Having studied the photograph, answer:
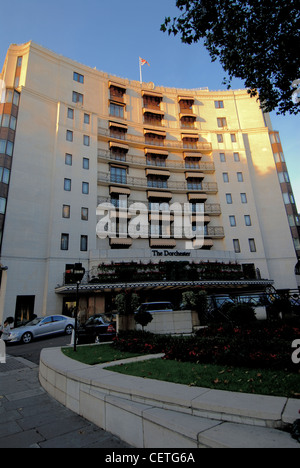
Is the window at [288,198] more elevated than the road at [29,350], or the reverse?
the window at [288,198]

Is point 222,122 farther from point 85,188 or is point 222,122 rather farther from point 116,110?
point 85,188

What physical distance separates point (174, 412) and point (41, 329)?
50.0 feet

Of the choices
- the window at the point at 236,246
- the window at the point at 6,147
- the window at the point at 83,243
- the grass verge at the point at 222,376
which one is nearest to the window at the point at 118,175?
the window at the point at 83,243

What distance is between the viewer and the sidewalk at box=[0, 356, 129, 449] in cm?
356

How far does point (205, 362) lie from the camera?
5531 millimetres

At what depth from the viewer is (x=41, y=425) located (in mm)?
4246

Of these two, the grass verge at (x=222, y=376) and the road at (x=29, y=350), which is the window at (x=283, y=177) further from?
the grass verge at (x=222, y=376)

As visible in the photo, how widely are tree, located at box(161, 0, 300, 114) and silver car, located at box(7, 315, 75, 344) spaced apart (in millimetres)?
16711

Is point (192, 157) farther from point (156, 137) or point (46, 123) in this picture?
point (46, 123)

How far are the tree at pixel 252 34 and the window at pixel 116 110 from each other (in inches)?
1072

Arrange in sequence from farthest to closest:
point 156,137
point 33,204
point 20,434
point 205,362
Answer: point 156,137 < point 33,204 < point 205,362 < point 20,434

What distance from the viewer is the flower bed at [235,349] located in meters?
4.72
